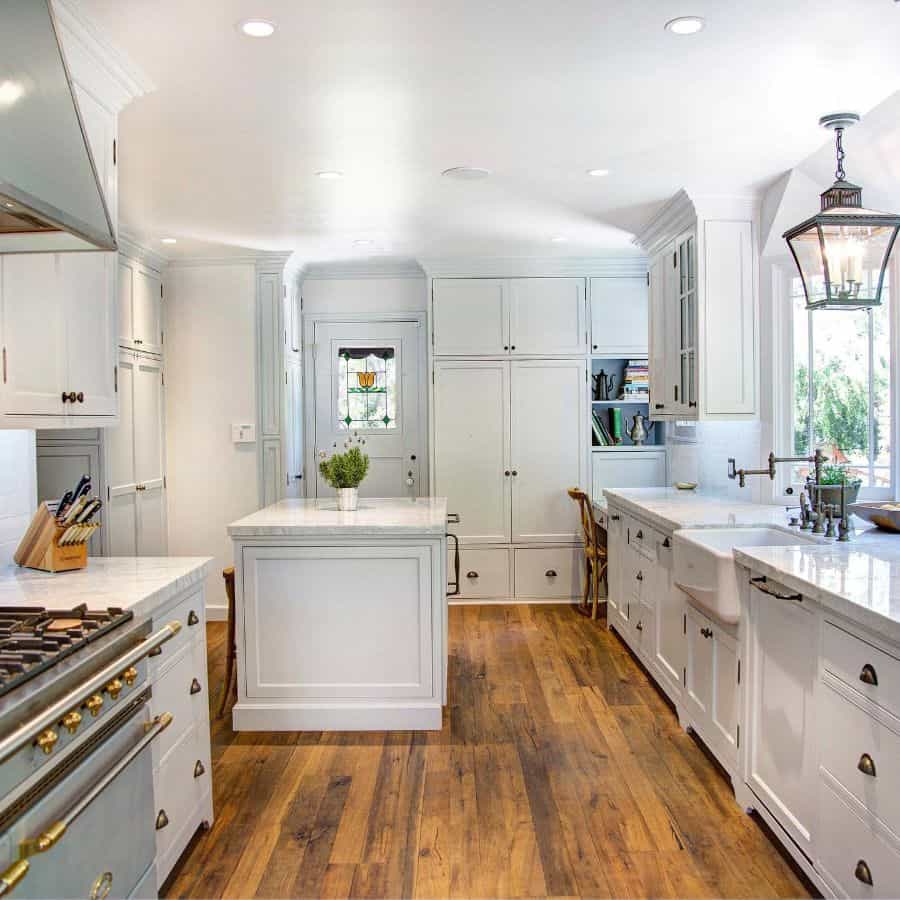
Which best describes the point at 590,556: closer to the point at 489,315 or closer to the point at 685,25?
the point at 489,315

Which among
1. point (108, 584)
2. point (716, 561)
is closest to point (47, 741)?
point (108, 584)

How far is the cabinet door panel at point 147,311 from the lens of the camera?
5.15m

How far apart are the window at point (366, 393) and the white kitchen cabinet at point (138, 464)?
135 cm

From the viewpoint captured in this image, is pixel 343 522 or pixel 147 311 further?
pixel 147 311

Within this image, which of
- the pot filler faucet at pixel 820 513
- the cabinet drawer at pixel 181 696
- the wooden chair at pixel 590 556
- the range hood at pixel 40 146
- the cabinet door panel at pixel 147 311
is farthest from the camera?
the wooden chair at pixel 590 556

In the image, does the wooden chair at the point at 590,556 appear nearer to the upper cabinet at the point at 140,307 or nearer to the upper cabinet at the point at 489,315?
the upper cabinet at the point at 489,315

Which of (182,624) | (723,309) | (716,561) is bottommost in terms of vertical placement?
(182,624)

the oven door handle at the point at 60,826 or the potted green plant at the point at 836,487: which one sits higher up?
the potted green plant at the point at 836,487

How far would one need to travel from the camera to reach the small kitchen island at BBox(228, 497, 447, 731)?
348 cm

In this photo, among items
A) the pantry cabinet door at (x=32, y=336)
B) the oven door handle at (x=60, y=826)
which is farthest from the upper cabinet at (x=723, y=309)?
the oven door handle at (x=60, y=826)

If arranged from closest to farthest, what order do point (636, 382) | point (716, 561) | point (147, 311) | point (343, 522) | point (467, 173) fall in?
point (716, 561) → point (343, 522) → point (467, 173) → point (147, 311) → point (636, 382)

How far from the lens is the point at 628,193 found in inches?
162

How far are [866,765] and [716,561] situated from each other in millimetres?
951

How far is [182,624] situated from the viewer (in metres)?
2.46
